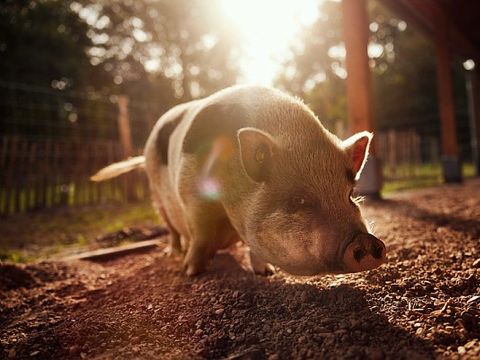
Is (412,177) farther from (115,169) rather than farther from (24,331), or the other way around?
(24,331)

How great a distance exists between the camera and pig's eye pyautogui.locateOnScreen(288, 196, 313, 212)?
2.02m

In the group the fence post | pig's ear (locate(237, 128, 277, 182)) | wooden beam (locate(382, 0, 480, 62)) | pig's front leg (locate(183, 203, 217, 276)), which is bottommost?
pig's front leg (locate(183, 203, 217, 276))

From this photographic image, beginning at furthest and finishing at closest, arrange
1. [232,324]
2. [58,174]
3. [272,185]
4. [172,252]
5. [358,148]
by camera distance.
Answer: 1. [58,174]
2. [172,252]
3. [358,148]
4. [272,185]
5. [232,324]

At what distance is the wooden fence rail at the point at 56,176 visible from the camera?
7.75 m

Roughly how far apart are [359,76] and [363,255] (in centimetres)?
469

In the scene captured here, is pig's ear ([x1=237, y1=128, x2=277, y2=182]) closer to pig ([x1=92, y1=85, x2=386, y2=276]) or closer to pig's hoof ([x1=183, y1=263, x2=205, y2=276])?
pig ([x1=92, y1=85, x2=386, y2=276])

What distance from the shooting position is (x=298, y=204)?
6.73ft

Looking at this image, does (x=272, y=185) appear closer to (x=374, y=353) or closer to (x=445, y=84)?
(x=374, y=353)

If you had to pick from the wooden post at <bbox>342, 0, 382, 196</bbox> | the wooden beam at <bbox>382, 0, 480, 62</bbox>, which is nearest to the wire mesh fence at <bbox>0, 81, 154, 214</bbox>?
the wooden post at <bbox>342, 0, 382, 196</bbox>

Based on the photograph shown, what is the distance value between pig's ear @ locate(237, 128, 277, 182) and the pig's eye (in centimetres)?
21

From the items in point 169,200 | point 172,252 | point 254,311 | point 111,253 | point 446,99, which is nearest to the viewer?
point 254,311

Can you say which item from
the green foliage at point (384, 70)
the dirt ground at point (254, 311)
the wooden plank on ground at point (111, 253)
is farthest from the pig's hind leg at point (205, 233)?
the green foliage at point (384, 70)

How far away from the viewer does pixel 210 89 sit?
31266mm

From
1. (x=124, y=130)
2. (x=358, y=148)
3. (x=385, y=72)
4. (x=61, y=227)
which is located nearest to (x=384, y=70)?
(x=385, y=72)
